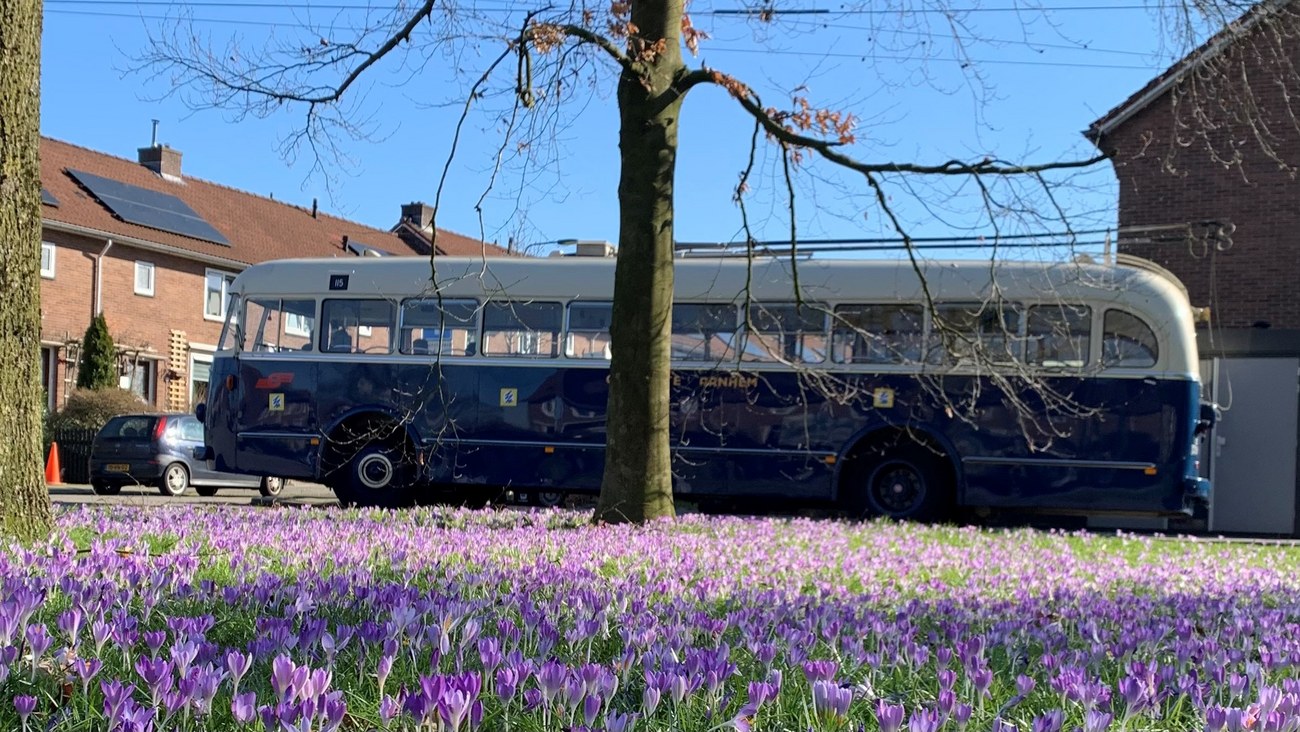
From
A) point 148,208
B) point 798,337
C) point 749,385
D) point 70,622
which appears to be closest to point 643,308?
point 749,385

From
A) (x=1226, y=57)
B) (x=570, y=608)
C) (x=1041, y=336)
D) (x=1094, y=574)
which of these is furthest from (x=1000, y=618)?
(x=1041, y=336)

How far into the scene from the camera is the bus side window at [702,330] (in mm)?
16328

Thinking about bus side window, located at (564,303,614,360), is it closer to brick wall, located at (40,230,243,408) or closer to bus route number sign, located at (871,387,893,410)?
bus route number sign, located at (871,387,893,410)

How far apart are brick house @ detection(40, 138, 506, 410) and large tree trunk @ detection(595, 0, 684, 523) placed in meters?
24.0

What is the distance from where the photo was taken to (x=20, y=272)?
20.7ft

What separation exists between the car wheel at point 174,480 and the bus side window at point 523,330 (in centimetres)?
1061

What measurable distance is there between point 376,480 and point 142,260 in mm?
24099

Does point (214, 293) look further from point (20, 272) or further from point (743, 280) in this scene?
point (20, 272)

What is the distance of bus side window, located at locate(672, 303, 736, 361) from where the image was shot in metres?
16.3

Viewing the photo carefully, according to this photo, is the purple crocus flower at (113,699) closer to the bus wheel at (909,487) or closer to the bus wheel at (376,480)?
the bus wheel at (909,487)

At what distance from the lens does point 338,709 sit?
1901mm

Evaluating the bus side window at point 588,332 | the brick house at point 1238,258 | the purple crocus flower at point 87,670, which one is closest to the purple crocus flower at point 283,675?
the purple crocus flower at point 87,670

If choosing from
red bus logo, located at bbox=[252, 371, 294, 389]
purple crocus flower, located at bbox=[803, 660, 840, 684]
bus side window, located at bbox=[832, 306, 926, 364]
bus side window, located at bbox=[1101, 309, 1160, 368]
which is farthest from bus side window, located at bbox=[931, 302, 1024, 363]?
purple crocus flower, located at bbox=[803, 660, 840, 684]

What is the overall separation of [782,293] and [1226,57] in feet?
21.7
